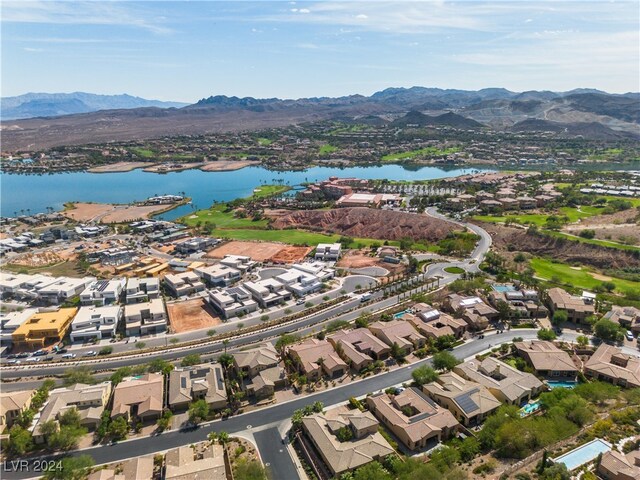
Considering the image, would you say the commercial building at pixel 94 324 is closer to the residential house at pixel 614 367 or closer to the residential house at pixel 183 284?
the residential house at pixel 183 284

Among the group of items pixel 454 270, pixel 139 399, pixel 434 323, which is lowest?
pixel 454 270

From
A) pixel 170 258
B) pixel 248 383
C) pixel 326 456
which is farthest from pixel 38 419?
pixel 170 258

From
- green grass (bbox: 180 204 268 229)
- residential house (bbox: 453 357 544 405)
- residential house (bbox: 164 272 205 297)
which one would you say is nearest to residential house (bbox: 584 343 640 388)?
residential house (bbox: 453 357 544 405)

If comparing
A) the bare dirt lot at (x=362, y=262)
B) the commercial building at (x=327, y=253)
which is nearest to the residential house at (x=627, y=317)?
the bare dirt lot at (x=362, y=262)

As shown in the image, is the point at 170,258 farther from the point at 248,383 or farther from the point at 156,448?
the point at 156,448

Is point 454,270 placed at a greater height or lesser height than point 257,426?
greater

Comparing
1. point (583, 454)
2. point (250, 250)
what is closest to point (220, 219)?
point (250, 250)

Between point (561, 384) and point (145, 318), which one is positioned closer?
point (561, 384)

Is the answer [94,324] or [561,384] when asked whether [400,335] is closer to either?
[561,384]
